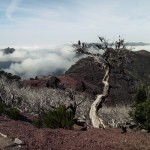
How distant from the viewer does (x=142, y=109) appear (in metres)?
19.4

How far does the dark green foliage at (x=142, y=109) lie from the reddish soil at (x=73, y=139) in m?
2.04

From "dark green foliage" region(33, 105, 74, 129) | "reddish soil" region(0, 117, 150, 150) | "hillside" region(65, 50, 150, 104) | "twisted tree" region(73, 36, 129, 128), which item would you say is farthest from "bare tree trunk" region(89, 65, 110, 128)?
"hillside" region(65, 50, 150, 104)

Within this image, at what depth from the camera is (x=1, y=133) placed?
1430 centimetres

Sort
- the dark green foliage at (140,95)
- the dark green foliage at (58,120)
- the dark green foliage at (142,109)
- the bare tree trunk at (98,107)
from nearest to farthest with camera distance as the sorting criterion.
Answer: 1. the dark green foliage at (142,109)
2. the dark green foliage at (58,120)
3. the bare tree trunk at (98,107)
4. the dark green foliage at (140,95)

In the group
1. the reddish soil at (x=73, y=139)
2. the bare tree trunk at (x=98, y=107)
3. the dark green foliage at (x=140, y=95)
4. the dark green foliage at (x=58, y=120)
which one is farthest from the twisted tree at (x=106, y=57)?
the reddish soil at (x=73, y=139)

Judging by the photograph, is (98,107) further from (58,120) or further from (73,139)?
(73,139)

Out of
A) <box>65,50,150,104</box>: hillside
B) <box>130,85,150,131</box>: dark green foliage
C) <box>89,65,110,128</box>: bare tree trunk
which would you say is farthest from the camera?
<box>65,50,150,104</box>: hillside

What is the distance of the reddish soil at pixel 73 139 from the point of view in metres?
13.6

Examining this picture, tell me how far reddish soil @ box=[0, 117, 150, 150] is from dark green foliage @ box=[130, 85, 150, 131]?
204cm

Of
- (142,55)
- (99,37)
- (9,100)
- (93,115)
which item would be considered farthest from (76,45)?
(142,55)

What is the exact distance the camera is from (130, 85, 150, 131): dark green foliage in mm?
18219

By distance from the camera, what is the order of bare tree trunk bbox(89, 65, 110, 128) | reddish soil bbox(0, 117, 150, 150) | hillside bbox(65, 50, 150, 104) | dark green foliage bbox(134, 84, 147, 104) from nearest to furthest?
reddish soil bbox(0, 117, 150, 150) → bare tree trunk bbox(89, 65, 110, 128) → dark green foliage bbox(134, 84, 147, 104) → hillside bbox(65, 50, 150, 104)

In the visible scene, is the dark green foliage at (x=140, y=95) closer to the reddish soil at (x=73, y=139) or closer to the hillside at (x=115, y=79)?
the reddish soil at (x=73, y=139)

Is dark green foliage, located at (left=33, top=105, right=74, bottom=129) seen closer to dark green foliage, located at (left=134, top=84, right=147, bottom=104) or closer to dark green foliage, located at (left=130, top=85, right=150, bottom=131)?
dark green foliage, located at (left=130, top=85, right=150, bottom=131)
